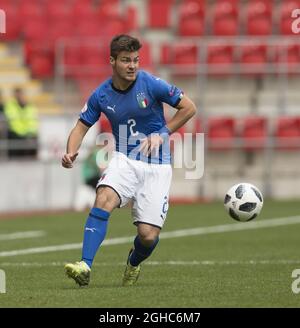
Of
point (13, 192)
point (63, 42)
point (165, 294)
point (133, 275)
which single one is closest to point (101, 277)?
point (133, 275)

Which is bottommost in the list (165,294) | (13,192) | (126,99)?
(13,192)

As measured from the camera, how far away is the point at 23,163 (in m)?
20.5

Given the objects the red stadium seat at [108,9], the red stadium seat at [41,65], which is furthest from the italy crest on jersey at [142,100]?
the red stadium seat at [108,9]

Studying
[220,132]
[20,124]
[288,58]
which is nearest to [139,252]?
[20,124]

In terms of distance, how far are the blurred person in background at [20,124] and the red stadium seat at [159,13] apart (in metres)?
5.27

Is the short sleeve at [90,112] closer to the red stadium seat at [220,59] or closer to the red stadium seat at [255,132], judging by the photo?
the red stadium seat at [255,132]

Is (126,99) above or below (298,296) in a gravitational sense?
above

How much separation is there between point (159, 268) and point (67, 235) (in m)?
5.01

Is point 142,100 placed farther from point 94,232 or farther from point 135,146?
point 94,232

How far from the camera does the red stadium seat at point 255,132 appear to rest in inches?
912

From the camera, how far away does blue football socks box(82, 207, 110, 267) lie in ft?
29.8

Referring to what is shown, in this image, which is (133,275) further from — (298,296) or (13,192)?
(13,192)

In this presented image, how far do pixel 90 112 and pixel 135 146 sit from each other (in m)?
0.52
